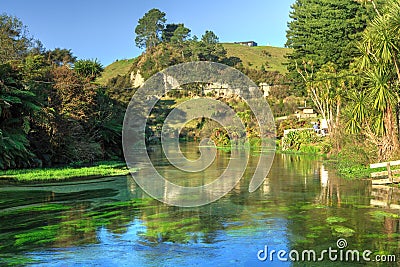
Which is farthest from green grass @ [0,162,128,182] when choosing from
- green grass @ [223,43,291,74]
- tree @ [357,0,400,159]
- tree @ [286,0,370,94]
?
green grass @ [223,43,291,74]

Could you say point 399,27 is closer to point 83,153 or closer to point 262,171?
point 262,171

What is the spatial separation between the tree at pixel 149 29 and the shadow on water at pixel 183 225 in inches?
3510

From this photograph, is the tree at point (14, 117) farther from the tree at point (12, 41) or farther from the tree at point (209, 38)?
the tree at point (209, 38)

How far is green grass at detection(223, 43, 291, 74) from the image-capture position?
309 ft

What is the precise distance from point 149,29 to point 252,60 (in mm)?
23628

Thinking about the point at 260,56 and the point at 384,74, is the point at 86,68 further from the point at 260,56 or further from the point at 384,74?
the point at 260,56

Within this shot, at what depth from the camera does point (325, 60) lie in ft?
142

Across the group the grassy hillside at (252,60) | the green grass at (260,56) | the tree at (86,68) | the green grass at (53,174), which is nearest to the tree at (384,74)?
the green grass at (53,174)

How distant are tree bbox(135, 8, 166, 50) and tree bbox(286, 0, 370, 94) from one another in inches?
2244

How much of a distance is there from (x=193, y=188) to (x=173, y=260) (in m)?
9.08

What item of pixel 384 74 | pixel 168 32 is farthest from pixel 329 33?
pixel 168 32

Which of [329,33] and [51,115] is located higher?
[329,33]

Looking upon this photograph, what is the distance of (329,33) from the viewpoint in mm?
44438

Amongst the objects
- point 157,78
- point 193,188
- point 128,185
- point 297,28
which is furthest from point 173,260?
point 157,78
